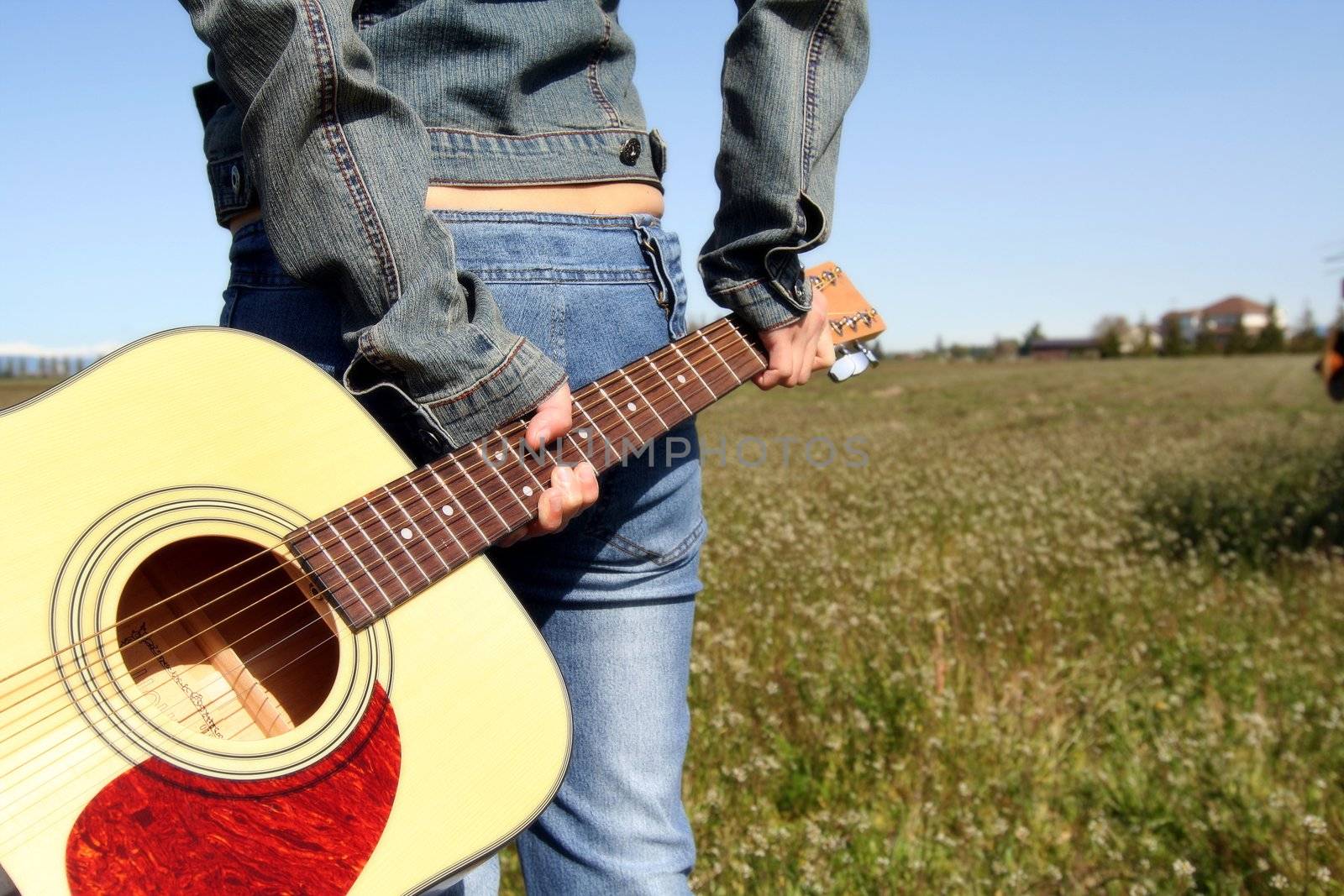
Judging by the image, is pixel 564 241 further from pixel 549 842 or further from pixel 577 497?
pixel 549 842

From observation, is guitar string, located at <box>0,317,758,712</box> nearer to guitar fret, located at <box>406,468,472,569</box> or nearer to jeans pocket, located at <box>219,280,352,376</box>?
guitar fret, located at <box>406,468,472,569</box>

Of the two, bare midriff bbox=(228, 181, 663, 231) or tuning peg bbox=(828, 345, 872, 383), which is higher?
bare midriff bbox=(228, 181, 663, 231)

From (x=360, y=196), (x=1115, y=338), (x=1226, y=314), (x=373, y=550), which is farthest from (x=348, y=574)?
(x=1226, y=314)

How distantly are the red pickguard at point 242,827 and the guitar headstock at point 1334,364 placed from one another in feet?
14.8

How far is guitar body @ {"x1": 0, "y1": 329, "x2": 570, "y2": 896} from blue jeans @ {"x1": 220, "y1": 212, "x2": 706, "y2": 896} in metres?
0.16

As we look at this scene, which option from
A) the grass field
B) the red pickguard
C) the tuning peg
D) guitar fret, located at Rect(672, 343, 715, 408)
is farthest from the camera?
the grass field

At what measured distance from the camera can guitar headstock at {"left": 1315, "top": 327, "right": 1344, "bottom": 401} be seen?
4527 mm

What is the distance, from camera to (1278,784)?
116 inches

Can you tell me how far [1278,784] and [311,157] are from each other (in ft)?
9.77

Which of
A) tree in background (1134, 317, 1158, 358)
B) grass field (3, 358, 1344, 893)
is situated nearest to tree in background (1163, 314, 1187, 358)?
tree in background (1134, 317, 1158, 358)

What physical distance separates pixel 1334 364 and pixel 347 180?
4639 millimetres

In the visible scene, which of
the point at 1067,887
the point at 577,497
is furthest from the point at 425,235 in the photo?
the point at 1067,887

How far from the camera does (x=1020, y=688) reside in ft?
11.5

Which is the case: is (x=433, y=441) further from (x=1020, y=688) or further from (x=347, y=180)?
(x=1020, y=688)
